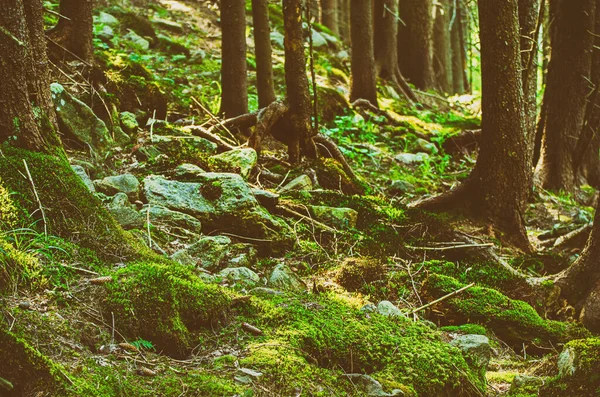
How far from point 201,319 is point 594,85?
337 inches

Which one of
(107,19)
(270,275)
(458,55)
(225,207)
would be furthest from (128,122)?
(458,55)

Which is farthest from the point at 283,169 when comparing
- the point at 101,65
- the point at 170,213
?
the point at 101,65

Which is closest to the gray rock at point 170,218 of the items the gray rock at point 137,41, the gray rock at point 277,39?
the gray rock at point 137,41

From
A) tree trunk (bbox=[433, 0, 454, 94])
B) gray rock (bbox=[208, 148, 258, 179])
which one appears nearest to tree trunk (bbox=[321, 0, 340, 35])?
tree trunk (bbox=[433, 0, 454, 94])

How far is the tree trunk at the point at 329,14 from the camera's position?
765 inches

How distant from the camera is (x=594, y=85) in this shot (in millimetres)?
9648

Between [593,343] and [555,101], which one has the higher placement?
[555,101]

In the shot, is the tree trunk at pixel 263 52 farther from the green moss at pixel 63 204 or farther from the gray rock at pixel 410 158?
the green moss at pixel 63 204

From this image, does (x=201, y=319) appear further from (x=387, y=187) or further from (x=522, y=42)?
(x=522, y=42)

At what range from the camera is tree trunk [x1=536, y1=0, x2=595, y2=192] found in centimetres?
969

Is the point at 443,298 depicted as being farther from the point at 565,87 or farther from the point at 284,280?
the point at 565,87

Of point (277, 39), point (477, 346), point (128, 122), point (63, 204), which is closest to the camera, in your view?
point (63, 204)

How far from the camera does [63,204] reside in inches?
149

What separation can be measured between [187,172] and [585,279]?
4.14m
